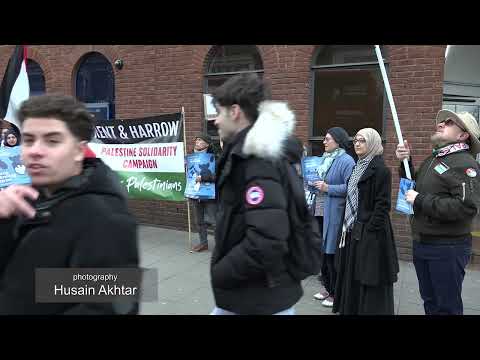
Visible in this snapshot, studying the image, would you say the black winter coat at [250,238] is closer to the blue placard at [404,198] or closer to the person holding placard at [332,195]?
the blue placard at [404,198]

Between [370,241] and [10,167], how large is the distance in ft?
18.1

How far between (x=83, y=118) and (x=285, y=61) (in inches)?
223

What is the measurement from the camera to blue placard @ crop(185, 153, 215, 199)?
688 cm

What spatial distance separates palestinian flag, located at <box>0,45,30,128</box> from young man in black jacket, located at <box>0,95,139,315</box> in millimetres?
3770

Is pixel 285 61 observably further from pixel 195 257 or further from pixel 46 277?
pixel 46 277

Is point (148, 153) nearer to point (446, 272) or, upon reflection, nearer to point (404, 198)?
point (404, 198)

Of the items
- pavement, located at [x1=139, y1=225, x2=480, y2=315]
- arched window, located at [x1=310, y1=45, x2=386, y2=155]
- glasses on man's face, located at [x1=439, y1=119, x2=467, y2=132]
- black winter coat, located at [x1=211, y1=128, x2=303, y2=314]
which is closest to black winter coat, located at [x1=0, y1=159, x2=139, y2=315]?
black winter coat, located at [x1=211, y1=128, x2=303, y2=314]

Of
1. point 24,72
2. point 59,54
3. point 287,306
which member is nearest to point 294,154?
point 287,306

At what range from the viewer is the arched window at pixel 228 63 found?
7.75 meters

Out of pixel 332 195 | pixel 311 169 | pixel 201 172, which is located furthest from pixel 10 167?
pixel 332 195

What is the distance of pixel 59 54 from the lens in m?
9.52

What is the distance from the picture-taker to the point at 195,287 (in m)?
5.49

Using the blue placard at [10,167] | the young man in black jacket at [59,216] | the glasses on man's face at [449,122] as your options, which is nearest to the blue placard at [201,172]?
the blue placard at [10,167]

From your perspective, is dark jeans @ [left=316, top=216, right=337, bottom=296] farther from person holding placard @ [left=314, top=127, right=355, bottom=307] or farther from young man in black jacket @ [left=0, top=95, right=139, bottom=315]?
young man in black jacket @ [left=0, top=95, right=139, bottom=315]
